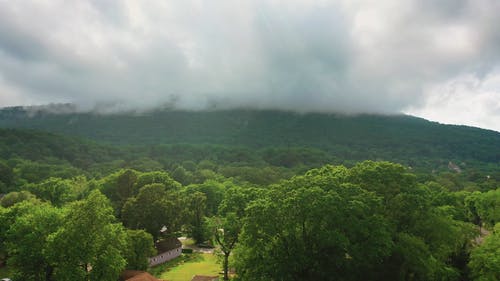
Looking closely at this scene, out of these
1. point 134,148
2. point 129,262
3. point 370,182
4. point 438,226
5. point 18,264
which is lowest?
point 134,148

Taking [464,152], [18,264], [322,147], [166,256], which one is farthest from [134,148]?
[464,152]

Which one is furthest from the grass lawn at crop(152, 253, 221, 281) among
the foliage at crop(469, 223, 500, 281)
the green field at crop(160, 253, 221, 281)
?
the foliage at crop(469, 223, 500, 281)

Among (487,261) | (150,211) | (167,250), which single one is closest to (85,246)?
(150,211)

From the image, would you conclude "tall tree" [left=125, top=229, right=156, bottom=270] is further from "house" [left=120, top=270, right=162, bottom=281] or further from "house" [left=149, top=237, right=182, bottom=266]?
"house" [left=149, top=237, right=182, bottom=266]

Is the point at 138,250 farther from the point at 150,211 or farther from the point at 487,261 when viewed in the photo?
the point at 487,261

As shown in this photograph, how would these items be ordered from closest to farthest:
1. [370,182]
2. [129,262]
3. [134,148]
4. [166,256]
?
[370,182], [129,262], [166,256], [134,148]

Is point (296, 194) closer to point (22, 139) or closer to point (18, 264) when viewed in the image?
point (18, 264)
